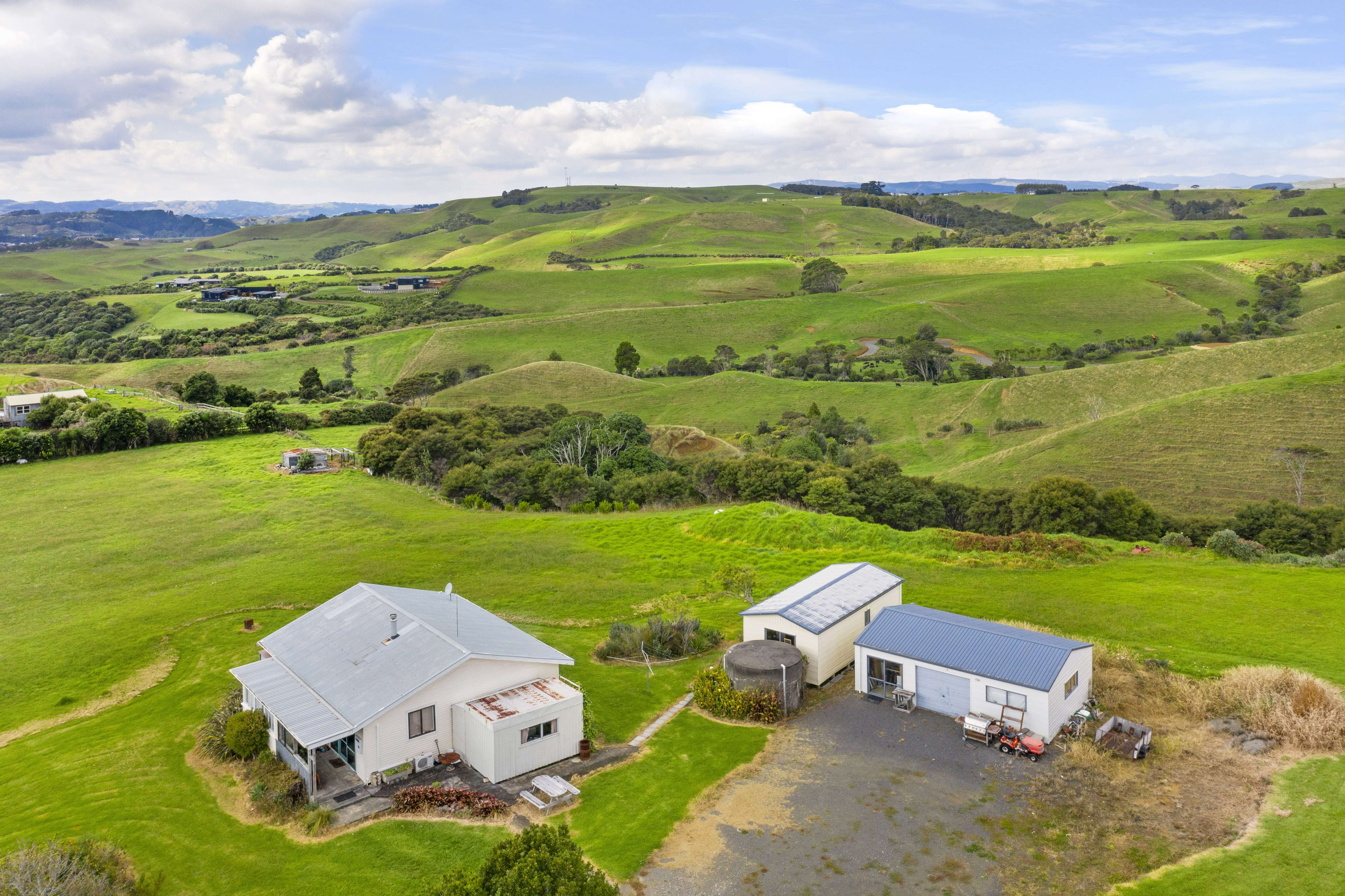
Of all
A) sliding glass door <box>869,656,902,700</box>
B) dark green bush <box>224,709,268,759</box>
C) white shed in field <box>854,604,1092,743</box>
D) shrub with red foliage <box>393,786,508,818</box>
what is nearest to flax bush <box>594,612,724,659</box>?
white shed in field <box>854,604,1092,743</box>

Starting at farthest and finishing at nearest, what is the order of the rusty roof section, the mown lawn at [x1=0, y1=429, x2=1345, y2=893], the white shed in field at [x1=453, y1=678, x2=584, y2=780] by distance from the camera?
1. the rusty roof section
2. the white shed in field at [x1=453, y1=678, x2=584, y2=780]
3. the mown lawn at [x1=0, y1=429, x2=1345, y2=893]

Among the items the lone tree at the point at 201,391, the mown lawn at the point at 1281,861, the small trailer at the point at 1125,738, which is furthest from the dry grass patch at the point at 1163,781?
the lone tree at the point at 201,391

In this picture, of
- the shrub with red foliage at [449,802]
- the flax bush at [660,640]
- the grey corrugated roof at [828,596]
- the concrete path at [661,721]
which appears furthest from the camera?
the flax bush at [660,640]

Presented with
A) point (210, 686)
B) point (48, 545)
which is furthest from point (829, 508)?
point (48, 545)

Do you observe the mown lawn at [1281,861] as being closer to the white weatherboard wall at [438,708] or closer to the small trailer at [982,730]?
the small trailer at [982,730]

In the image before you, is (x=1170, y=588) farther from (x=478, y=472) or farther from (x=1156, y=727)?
(x=478, y=472)

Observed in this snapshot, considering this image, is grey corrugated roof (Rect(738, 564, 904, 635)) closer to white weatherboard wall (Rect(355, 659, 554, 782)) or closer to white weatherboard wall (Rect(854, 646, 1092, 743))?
white weatherboard wall (Rect(854, 646, 1092, 743))
